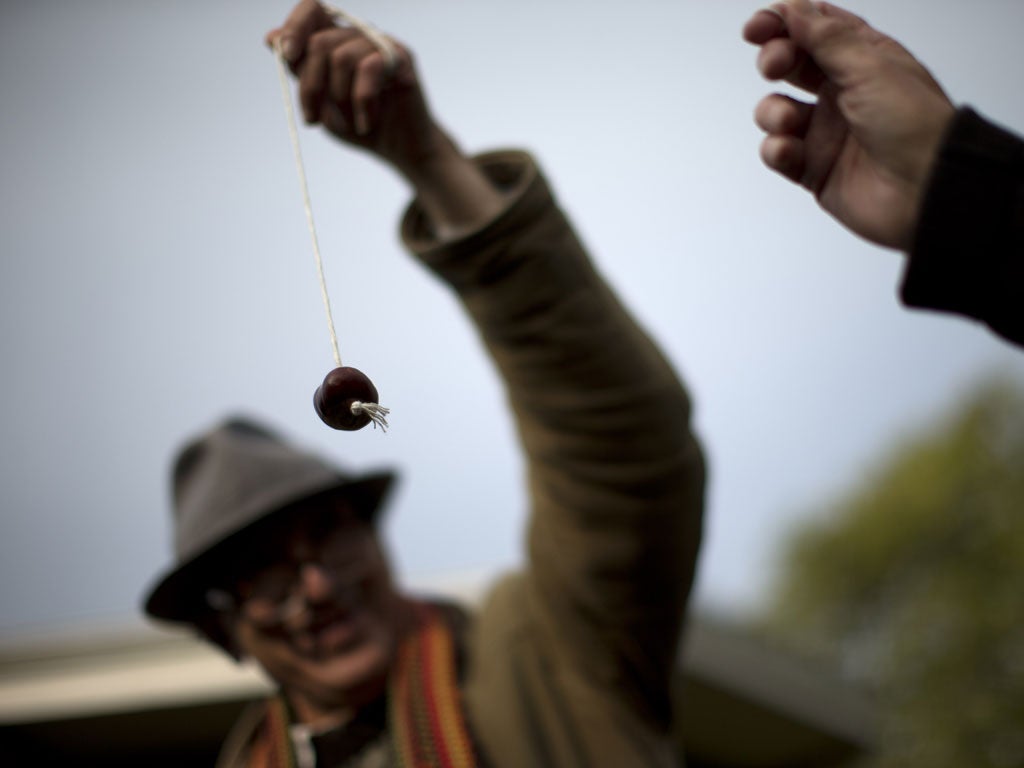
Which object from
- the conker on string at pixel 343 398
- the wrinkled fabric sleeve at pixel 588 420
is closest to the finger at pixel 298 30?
the wrinkled fabric sleeve at pixel 588 420

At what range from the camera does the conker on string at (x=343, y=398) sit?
3.31 ft

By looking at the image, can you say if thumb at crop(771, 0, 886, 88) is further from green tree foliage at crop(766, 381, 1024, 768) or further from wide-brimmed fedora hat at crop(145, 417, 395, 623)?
green tree foliage at crop(766, 381, 1024, 768)

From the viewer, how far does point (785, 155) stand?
1.17 meters

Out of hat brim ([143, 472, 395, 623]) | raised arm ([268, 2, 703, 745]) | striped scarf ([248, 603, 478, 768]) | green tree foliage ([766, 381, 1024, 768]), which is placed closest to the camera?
raised arm ([268, 2, 703, 745])

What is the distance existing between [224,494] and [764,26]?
1.58 meters

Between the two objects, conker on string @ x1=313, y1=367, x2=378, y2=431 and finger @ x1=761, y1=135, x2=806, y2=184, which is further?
finger @ x1=761, y1=135, x2=806, y2=184

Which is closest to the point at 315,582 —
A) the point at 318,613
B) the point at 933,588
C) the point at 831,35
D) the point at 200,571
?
the point at 318,613

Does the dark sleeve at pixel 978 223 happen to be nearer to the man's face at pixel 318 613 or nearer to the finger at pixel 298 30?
the finger at pixel 298 30

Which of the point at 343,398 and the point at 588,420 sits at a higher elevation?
the point at 343,398

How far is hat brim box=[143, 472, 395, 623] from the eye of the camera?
206cm

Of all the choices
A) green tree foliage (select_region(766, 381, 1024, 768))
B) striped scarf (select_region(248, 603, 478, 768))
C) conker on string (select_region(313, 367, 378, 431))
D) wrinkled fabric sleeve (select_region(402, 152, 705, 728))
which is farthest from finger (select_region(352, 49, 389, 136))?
green tree foliage (select_region(766, 381, 1024, 768))

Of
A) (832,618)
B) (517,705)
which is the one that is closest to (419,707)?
(517,705)

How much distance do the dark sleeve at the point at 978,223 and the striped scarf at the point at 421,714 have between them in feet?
4.42

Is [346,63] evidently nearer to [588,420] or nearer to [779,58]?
[779,58]
